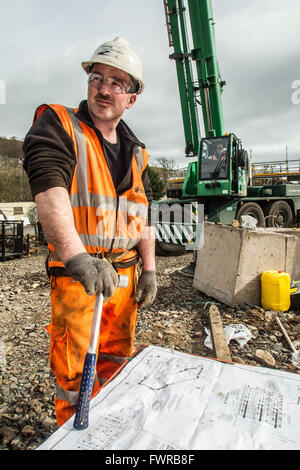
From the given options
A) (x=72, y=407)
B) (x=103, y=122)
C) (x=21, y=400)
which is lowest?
(x=21, y=400)

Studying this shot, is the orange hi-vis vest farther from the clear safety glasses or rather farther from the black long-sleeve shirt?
the clear safety glasses

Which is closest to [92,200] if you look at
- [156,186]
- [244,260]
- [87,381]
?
[87,381]

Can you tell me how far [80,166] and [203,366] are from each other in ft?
3.60

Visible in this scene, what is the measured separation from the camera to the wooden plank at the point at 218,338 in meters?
2.68

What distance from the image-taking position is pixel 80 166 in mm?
1458

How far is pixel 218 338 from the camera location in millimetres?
3020

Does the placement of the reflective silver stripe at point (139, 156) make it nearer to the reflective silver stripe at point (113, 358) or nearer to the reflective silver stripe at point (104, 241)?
the reflective silver stripe at point (104, 241)

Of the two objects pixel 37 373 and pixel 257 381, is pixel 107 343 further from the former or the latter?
pixel 37 373

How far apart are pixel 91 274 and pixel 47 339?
8.65 feet

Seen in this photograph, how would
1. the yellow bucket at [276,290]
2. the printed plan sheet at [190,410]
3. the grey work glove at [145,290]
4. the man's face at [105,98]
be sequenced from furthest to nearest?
→ the yellow bucket at [276,290] < the grey work glove at [145,290] < the man's face at [105,98] < the printed plan sheet at [190,410]

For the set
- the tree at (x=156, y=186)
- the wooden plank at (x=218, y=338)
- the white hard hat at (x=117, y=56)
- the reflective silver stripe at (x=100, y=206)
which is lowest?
the wooden plank at (x=218, y=338)

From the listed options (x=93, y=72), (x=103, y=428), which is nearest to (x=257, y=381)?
(x=103, y=428)

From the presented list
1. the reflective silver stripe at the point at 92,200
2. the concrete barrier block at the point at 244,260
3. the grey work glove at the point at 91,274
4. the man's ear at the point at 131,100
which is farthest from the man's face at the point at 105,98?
the concrete barrier block at the point at 244,260

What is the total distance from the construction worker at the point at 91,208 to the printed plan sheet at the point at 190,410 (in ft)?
1.14
